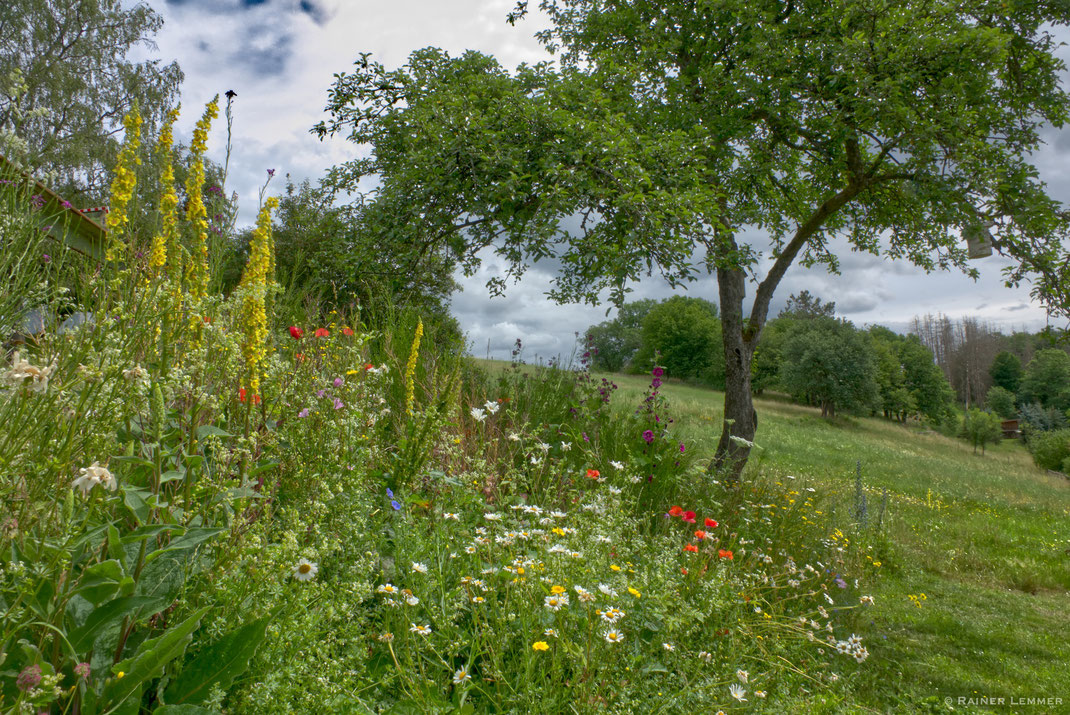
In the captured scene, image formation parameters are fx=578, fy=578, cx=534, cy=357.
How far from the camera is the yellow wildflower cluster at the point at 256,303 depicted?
1954mm

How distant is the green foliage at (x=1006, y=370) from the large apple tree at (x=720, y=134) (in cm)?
5970

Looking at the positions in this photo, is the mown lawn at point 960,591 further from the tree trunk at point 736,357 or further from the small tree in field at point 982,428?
the small tree in field at point 982,428

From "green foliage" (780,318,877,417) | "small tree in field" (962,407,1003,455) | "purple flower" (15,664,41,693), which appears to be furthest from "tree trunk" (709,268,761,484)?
"green foliage" (780,318,877,417)

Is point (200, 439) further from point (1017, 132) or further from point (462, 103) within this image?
point (1017, 132)

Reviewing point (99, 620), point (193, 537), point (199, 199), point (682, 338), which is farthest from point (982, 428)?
point (99, 620)

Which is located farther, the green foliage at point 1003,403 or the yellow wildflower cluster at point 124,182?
the green foliage at point 1003,403

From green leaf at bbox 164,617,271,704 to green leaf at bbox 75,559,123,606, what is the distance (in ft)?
0.95

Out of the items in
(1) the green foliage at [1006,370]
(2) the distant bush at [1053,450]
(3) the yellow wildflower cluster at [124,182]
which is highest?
(1) the green foliage at [1006,370]

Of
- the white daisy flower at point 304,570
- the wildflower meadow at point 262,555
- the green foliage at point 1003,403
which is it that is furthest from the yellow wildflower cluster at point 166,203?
the green foliage at point 1003,403

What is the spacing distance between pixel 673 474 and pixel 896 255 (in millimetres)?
5870

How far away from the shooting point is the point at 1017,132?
6273 mm

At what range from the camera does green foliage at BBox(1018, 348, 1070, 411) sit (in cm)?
3960

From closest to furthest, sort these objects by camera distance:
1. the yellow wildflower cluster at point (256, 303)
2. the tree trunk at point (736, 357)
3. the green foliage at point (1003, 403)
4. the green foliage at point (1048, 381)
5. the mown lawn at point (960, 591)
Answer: the yellow wildflower cluster at point (256, 303)
the mown lawn at point (960, 591)
the tree trunk at point (736, 357)
the green foliage at point (1048, 381)
the green foliage at point (1003, 403)

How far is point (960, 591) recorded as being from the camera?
6074mm
